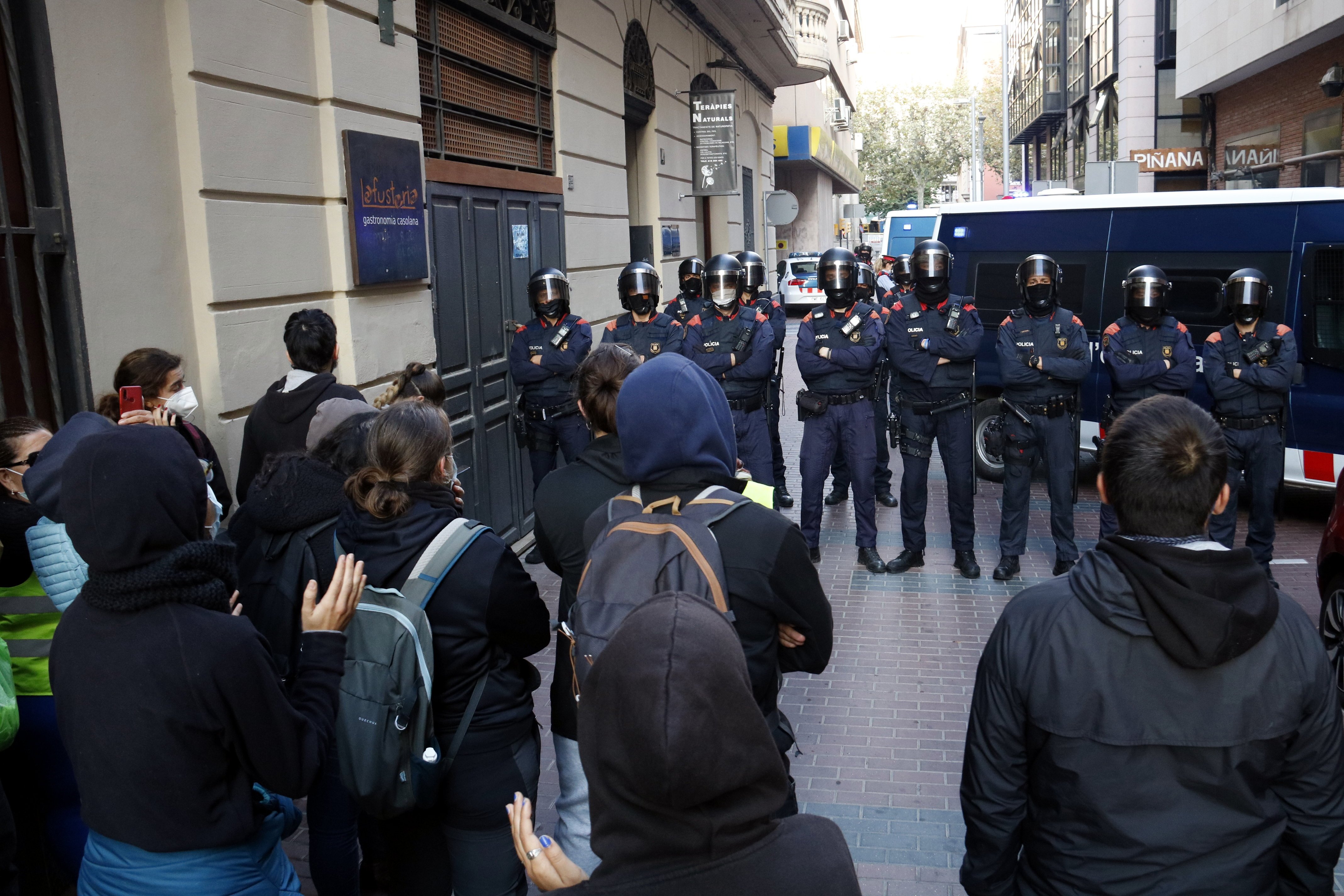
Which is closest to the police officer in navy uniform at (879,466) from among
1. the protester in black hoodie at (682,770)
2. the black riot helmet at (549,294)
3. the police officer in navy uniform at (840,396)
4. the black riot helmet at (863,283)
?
the black riot helmet at (863,283)

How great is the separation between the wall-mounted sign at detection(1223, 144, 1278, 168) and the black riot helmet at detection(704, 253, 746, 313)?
52.6ft

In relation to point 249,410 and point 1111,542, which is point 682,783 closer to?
point 1111,542

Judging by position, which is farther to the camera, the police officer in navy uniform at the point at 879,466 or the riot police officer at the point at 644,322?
the police officer in navy uniform at the point at 879,466

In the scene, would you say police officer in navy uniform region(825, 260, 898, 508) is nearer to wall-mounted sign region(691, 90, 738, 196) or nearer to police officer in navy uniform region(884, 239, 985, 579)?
police officer in navy uniform region(884, 239, 985, 579)

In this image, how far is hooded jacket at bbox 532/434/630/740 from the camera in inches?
118

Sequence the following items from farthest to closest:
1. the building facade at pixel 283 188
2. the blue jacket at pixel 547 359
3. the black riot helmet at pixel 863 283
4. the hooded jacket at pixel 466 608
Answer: the black riot helmet at pixel 863 283, the blue jacket at pixel 547 359, the building facade at pixel 283 188, the hooded jacket at pixel 466 608

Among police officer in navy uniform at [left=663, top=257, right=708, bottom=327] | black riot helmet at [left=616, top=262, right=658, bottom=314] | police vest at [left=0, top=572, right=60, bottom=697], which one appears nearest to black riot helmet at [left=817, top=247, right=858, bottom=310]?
black riot helmet at [left=616, top=262, right=658, bottom=314]

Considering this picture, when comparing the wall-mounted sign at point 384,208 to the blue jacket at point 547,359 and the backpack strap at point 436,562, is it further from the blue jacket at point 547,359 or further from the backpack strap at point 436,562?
the backpack strap at point 436,562

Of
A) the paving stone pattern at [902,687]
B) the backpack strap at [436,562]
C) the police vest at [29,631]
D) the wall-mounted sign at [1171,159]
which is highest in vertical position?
the wall-mounted sign at [1171,159]

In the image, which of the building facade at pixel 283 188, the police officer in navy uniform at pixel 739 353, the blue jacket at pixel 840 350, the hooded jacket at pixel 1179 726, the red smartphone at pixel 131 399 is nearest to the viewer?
the hooded jacket at pixel 1179 726

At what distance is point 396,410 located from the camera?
3.01 meters

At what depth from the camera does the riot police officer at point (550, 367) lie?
8.00 metres

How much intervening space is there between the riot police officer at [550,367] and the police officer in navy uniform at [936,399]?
2.29 metres

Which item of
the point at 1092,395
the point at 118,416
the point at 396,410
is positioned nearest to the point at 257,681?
the point at 396,410
